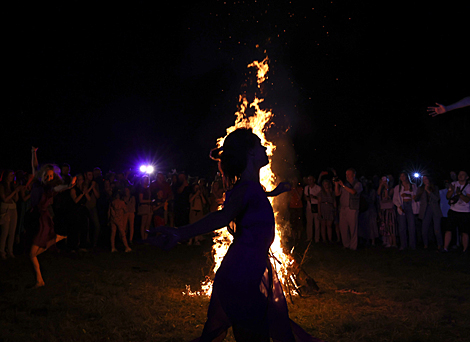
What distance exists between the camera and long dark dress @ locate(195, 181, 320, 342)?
8.23ft

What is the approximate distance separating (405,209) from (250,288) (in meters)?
9.94

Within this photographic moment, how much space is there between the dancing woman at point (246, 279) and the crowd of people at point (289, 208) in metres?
7.40

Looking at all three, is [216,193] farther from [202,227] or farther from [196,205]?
[202,227]

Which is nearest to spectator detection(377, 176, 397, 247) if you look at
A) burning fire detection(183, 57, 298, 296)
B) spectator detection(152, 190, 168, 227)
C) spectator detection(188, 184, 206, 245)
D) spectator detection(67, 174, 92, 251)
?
spectator detection(188, 184, 206, 245)

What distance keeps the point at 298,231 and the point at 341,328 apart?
25.5 ft

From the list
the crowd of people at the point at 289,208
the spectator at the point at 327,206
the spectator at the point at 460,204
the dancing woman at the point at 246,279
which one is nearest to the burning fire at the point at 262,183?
the crowd of people at the point at 289,208

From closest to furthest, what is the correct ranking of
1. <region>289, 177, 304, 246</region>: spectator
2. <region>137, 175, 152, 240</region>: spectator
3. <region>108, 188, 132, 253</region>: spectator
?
<region>108, 188, 132, 253</region>: spectator → <region>137, 175, 152, 240</region>: spectator → <region>289, 177, 304, 246</region>: spectator

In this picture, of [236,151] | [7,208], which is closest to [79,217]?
[7,208]

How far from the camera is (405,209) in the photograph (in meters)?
11.2

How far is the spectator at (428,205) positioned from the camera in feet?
35.6

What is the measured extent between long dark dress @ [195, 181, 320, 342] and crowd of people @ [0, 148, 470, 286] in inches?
292

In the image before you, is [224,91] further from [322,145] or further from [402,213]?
[402,213]

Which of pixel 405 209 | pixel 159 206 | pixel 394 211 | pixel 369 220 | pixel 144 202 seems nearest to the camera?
pixel 405 209

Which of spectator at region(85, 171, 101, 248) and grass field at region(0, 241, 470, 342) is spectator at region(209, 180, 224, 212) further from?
spectator at region(85, 171, 101, 248)
